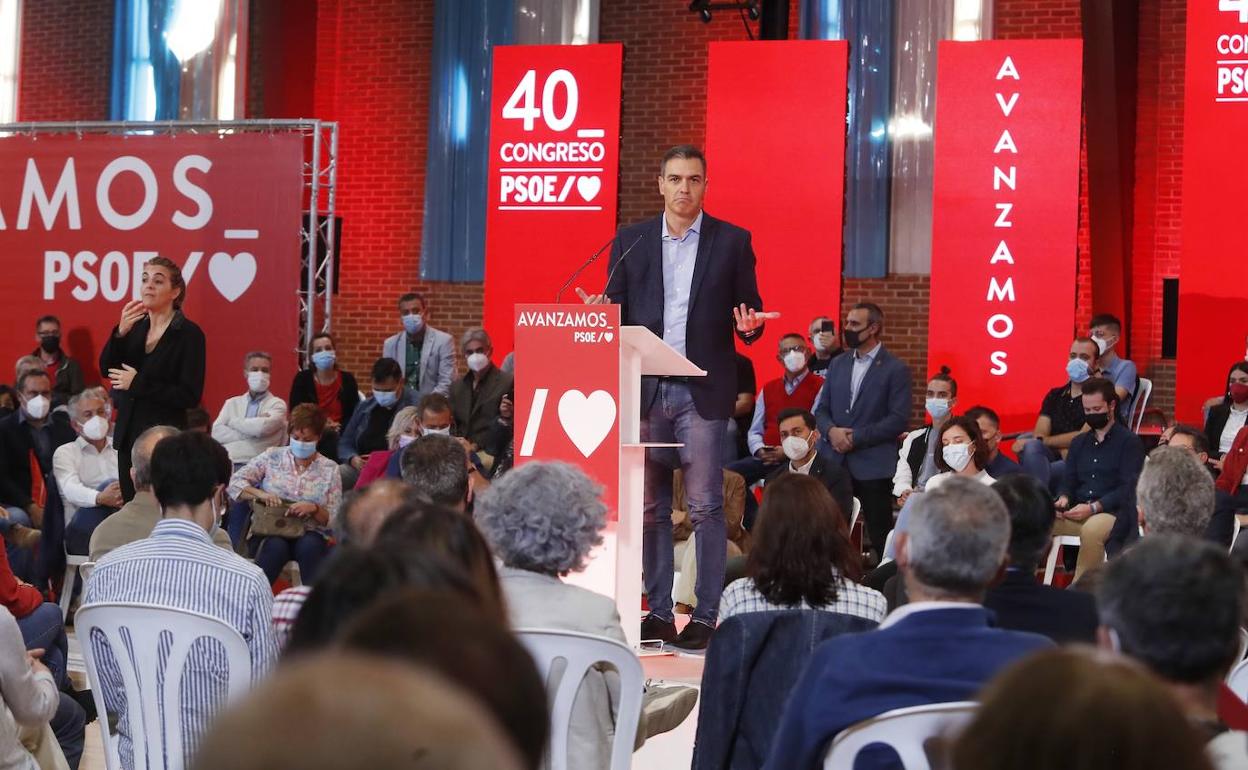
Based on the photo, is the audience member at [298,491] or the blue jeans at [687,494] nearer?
the blue jeans at [687,494]

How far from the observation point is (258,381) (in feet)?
29.3

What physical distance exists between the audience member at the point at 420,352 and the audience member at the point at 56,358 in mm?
1986

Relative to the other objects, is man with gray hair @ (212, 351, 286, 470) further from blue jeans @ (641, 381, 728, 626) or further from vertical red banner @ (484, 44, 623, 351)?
blue jeans @ (641, 381, 728, 626)

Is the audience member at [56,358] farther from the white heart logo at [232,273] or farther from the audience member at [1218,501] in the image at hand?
the audience member at [1218,501]

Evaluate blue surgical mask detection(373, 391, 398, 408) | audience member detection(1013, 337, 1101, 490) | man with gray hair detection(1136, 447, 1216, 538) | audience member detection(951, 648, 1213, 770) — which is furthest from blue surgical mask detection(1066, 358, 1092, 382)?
audience member detection(951, 648, 1213, 770)

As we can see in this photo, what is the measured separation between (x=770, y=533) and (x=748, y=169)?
7.38 m

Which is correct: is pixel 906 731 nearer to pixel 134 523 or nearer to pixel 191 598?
pixel 191 598

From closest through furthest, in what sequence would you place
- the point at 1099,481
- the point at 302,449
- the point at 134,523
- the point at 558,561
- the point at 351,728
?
the point at 351,728 < the point at 558,561 < the point at 134,523 < the point at 302,449 < the point at 1099,481

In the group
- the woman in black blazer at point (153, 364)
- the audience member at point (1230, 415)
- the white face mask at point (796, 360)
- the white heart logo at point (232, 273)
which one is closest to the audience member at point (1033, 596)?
the woman in black blazer at point (153, 364)

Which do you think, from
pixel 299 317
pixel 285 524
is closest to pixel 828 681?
pixel 285 524

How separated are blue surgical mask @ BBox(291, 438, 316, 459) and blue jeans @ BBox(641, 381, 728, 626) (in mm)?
2666

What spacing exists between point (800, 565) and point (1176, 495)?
1191mm

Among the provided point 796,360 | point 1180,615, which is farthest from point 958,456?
point 1180,615

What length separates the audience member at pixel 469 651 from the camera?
0.88 metres
